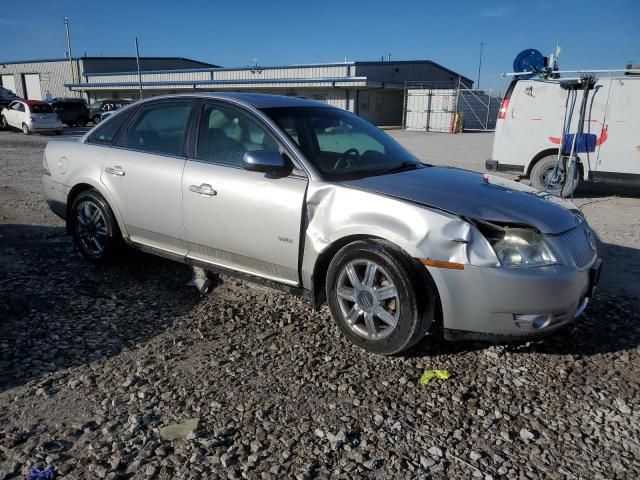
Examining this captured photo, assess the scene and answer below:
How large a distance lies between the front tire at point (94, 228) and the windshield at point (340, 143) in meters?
1.94

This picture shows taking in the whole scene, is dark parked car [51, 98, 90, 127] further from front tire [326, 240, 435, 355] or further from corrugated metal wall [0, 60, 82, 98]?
front tire [326, 240, 435, 355]

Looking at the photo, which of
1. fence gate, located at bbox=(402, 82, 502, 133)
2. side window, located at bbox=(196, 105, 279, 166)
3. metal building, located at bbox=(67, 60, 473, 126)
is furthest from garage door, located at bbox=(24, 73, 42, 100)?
side window, located at bbox=(196, 105, 279, 166)

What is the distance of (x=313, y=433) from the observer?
2.71 metres

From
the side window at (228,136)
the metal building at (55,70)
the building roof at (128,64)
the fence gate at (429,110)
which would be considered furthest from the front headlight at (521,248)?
the building roof at (128,64)

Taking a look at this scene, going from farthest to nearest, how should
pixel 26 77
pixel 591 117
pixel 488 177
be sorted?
1. pixel 26 77
2. pixel 591 117
3. pixel 488 177

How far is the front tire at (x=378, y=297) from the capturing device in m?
3.21

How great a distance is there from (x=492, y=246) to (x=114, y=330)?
2.68 metres

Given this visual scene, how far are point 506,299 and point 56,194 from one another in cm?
447

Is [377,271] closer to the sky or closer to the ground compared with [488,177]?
closer to the ground

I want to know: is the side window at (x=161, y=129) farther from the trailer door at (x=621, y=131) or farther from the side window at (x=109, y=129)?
the trailer door at (x=621, y=131)

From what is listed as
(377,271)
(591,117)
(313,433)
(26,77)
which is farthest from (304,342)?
(26,77)

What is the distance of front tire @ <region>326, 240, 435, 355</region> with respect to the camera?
3215 millimetres

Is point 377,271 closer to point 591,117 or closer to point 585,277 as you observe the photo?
point 585,277

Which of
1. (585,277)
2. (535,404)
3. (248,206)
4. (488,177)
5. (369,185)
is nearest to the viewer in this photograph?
(535,404)
